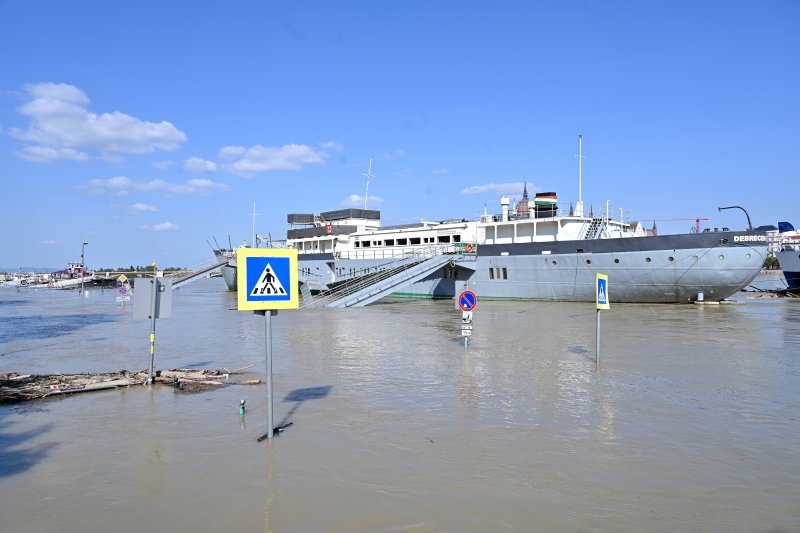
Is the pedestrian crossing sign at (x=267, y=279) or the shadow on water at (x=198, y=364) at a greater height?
the pedestrian crossing sign at (x=267, y=279)

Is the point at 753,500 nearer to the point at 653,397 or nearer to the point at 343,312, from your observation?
the point at 653,397

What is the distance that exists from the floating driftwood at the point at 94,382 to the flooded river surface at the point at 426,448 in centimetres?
33

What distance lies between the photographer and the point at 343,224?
49.8 metres

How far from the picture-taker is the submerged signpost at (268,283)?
21.4 feet

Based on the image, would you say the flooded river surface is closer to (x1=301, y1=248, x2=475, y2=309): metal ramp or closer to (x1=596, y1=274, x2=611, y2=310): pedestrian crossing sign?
(x1=596, y1=274, x2=611, y2=310): pedestrian crossing sign

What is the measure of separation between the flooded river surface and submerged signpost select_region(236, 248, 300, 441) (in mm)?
1344

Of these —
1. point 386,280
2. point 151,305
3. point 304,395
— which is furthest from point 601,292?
point 386,280

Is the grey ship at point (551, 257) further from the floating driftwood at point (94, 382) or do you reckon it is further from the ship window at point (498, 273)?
the floating driftwood at point (94, 382)

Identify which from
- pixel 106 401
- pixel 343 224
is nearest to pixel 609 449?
pixel 106 401

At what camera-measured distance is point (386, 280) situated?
3161 centimetres

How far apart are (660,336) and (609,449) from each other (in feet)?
40.9

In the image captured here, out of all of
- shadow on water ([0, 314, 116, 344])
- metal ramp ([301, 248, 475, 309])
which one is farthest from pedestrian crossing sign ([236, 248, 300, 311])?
metal ramp ([301, 248, 475, 309])

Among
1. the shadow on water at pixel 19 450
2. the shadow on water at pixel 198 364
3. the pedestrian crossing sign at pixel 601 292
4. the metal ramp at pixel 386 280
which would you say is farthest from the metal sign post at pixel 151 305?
the metal ramp at pixel 386 280

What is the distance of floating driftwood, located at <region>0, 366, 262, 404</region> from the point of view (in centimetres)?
877
